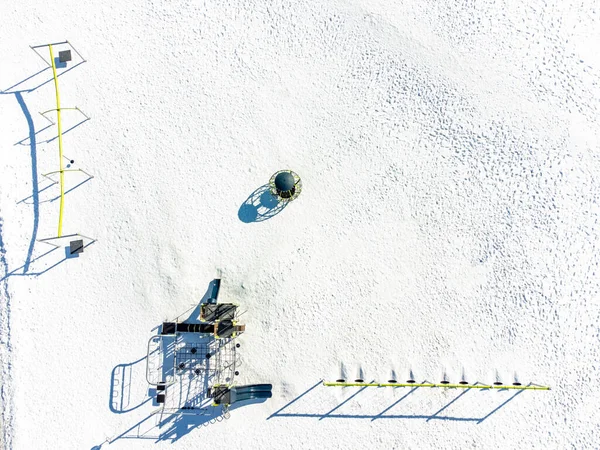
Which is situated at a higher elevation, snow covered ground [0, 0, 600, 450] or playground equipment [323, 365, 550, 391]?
snow covered ground [0, 0, 600, 450]

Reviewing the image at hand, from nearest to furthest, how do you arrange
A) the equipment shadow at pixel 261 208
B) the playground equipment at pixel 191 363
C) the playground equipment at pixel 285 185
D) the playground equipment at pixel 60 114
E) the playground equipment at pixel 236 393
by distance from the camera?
the playground equipment at pixel 236 393 → the playground equipment at pixel 285 185 → the playground equipment at pixel 191 363 → the playground equipment at pixel 60 114 → the equipment shadow at pixel 261 208

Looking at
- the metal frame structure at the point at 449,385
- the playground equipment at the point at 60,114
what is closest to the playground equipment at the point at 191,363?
the metal frame structure at the point at 449,385

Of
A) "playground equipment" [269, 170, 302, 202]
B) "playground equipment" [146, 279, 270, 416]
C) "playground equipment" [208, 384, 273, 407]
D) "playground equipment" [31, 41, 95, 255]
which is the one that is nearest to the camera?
"playground equipment" [208, 384, 273, 407]

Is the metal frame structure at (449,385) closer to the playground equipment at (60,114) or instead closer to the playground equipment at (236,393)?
the playground equipment at (236,393)

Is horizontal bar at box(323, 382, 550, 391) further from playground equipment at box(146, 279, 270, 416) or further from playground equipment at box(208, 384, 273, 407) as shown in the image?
playground equipment at box(146, 279, 270, 416)

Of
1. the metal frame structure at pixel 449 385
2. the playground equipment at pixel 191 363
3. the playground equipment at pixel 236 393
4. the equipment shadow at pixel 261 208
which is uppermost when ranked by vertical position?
the equipment shadow at pixel 261 208

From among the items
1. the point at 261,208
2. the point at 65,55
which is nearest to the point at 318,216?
the point at 261,208

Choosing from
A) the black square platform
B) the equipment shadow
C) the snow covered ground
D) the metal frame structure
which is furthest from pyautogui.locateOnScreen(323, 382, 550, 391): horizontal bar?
the black square platform
